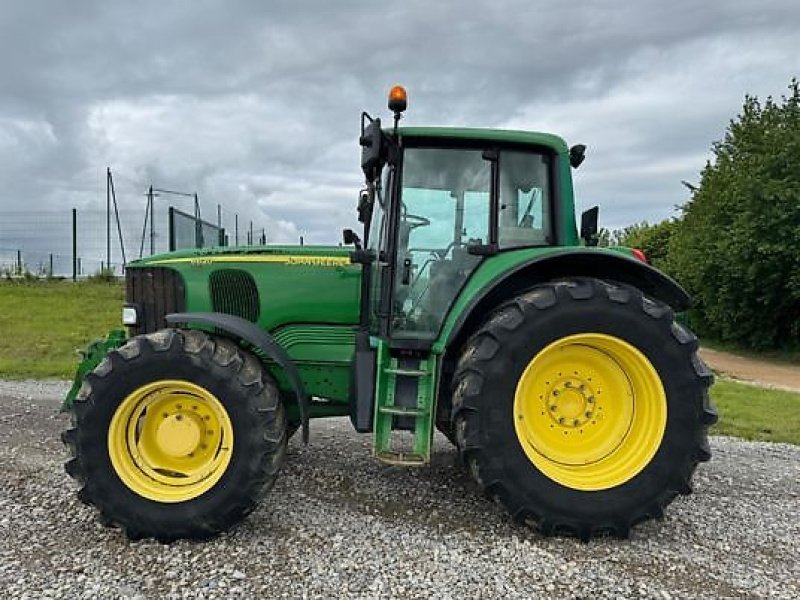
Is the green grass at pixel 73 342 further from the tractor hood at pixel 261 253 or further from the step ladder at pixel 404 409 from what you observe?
the tractor hood at pixel 261 253

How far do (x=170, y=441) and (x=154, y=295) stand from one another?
1.25m

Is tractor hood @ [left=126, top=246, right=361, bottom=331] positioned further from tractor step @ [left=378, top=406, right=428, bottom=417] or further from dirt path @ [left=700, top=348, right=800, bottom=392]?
dirt path @ [left=700, top=348, right=800, bottom=392]

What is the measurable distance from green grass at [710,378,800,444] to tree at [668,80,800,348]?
8396 mm

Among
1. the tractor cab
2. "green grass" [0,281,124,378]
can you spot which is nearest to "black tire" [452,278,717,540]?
the tractor cab

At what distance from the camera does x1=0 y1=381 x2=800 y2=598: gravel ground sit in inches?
134

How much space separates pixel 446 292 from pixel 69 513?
8.45 feet

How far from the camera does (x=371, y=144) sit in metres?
4.08

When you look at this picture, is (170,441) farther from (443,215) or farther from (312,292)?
(443,215)

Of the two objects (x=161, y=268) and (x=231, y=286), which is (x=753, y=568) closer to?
(x=231, y=286)

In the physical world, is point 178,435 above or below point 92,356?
below

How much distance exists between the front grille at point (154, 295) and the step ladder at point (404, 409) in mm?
1528

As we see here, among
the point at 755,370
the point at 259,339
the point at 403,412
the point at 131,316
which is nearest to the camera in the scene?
the point at 403,412

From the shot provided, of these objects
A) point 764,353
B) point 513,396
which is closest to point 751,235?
point 764,353

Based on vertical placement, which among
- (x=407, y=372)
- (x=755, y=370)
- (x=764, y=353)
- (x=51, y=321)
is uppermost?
(x=407, y=372)
